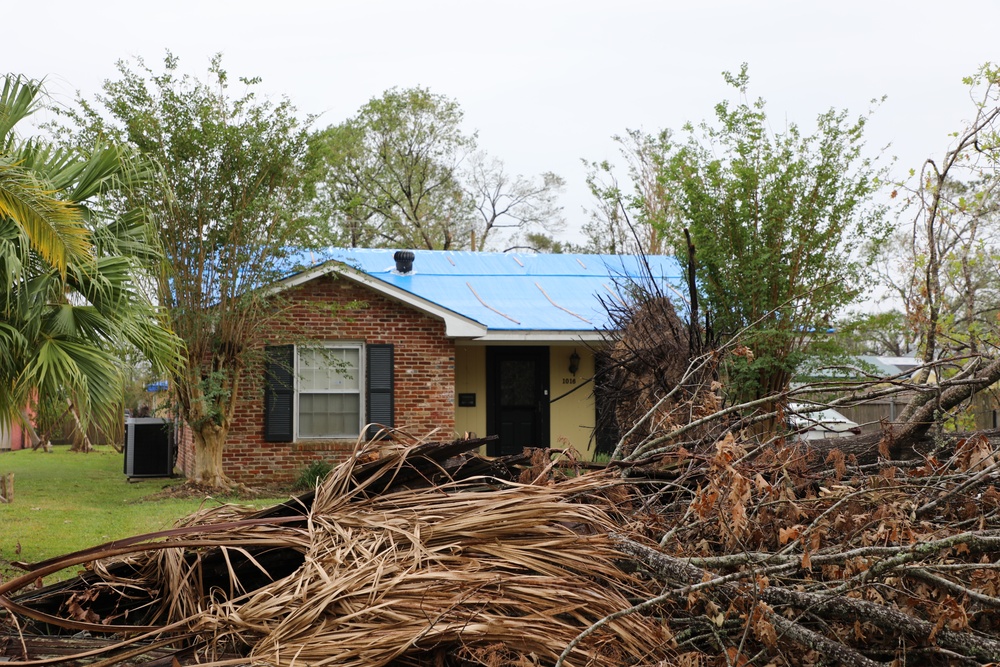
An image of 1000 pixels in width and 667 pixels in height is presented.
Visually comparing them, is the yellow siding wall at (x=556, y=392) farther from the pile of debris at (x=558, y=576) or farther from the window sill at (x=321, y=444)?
the pile of debris at (x=558, y=576)

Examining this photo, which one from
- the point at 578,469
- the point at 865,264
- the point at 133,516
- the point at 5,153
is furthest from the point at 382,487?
the point at 865,264

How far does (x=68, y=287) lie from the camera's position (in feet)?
24.6

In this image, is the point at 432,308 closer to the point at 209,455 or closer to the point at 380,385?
the point at 380,385

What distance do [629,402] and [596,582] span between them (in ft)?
19.7

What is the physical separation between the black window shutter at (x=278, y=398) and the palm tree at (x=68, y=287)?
5909mm

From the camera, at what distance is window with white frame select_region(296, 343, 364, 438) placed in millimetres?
14477

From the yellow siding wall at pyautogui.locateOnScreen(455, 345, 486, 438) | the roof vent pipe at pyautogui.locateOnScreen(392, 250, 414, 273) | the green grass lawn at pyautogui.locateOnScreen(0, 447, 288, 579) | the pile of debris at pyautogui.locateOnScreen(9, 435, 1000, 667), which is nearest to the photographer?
the pile of debris at pyautogui.locateOnScreen(9, 435, 1000, 667)

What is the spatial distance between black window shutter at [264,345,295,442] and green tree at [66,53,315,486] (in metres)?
0.68

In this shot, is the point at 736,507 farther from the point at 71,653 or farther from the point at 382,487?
the point at 71,653

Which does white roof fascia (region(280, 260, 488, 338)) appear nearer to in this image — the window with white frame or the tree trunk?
the window with white frame

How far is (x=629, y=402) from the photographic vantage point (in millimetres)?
9641

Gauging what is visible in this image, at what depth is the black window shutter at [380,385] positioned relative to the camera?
14.5m

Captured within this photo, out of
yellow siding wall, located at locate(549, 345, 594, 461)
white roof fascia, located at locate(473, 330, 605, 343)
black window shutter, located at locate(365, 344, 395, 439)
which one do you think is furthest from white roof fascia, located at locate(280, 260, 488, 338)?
yellow siding wall, located at locate(549, 345, 594, 461)

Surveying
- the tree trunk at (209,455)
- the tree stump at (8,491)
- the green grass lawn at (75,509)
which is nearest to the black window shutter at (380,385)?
the tree trunk at (209,455)
